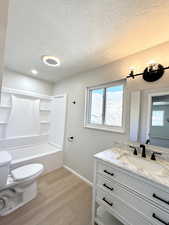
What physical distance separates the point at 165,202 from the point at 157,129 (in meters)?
0.80

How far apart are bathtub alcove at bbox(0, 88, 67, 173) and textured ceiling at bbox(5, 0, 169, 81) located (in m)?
1.24

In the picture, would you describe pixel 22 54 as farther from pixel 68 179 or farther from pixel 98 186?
pixel 68 179

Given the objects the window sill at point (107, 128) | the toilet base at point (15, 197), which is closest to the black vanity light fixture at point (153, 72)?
the window sill at point (107, 128)

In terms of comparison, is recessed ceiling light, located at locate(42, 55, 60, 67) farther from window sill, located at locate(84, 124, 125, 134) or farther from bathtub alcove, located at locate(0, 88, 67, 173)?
window sill, located at locate(84, 124, 125, 134)

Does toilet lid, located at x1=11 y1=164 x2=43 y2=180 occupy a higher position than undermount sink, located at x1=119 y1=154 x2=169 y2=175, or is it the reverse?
undermount sink, located at x1=119 y1=154 x2=169 y2=175

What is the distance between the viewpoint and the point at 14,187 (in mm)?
1508

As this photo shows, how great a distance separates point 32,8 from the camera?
1018 mm

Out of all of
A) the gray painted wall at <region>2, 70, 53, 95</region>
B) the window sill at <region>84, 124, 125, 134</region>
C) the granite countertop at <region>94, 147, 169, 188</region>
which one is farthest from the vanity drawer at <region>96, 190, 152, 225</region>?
the gray painted wall at <region>2, 70, 53, 95</region>

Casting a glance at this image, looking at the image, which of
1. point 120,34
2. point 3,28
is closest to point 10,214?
point 3,28

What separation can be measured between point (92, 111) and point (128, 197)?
61.7 inches

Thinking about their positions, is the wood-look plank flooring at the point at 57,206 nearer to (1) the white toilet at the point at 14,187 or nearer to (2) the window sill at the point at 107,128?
(1) the white toilet at the point at 14,187

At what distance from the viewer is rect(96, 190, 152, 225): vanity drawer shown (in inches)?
36.3

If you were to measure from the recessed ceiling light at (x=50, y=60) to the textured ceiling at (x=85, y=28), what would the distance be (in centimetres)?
10

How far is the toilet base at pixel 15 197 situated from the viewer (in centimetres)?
140
